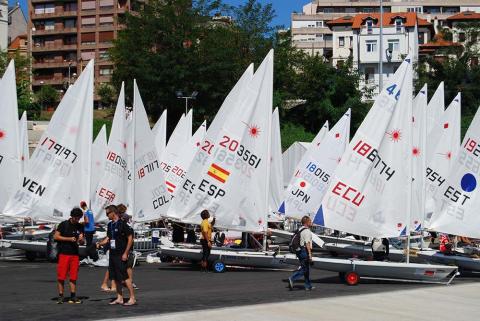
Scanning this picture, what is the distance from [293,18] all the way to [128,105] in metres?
68.9

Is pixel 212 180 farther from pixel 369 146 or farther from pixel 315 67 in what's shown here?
pixel 315 67

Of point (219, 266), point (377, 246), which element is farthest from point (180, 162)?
point (377, 246)

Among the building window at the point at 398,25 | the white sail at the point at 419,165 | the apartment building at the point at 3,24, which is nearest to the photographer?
the white sail at the point at 419,165

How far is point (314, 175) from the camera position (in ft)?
117

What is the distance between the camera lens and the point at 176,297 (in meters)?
17.1

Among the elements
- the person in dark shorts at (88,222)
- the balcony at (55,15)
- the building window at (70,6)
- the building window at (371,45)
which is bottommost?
the person in dark shorts at (88,222)

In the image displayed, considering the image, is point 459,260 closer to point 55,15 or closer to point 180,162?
point 180,162

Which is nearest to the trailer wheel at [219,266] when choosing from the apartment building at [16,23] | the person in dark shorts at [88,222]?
the person in dark shorts at [88,222]

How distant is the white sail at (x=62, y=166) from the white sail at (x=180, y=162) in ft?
26.7

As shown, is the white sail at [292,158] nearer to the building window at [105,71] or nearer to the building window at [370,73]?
the building window at [370,73]

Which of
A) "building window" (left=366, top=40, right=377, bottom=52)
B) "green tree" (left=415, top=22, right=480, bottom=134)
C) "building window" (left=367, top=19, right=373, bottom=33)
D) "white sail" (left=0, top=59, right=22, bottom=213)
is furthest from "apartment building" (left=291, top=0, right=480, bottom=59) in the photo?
"white sail" (left=0, top=59, right=22, bottom=213)

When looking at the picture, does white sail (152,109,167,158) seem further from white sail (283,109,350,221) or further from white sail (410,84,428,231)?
white sail (410,84,428,231)

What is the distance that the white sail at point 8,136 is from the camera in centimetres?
2836

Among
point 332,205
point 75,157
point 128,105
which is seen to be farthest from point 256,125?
point 128,105
